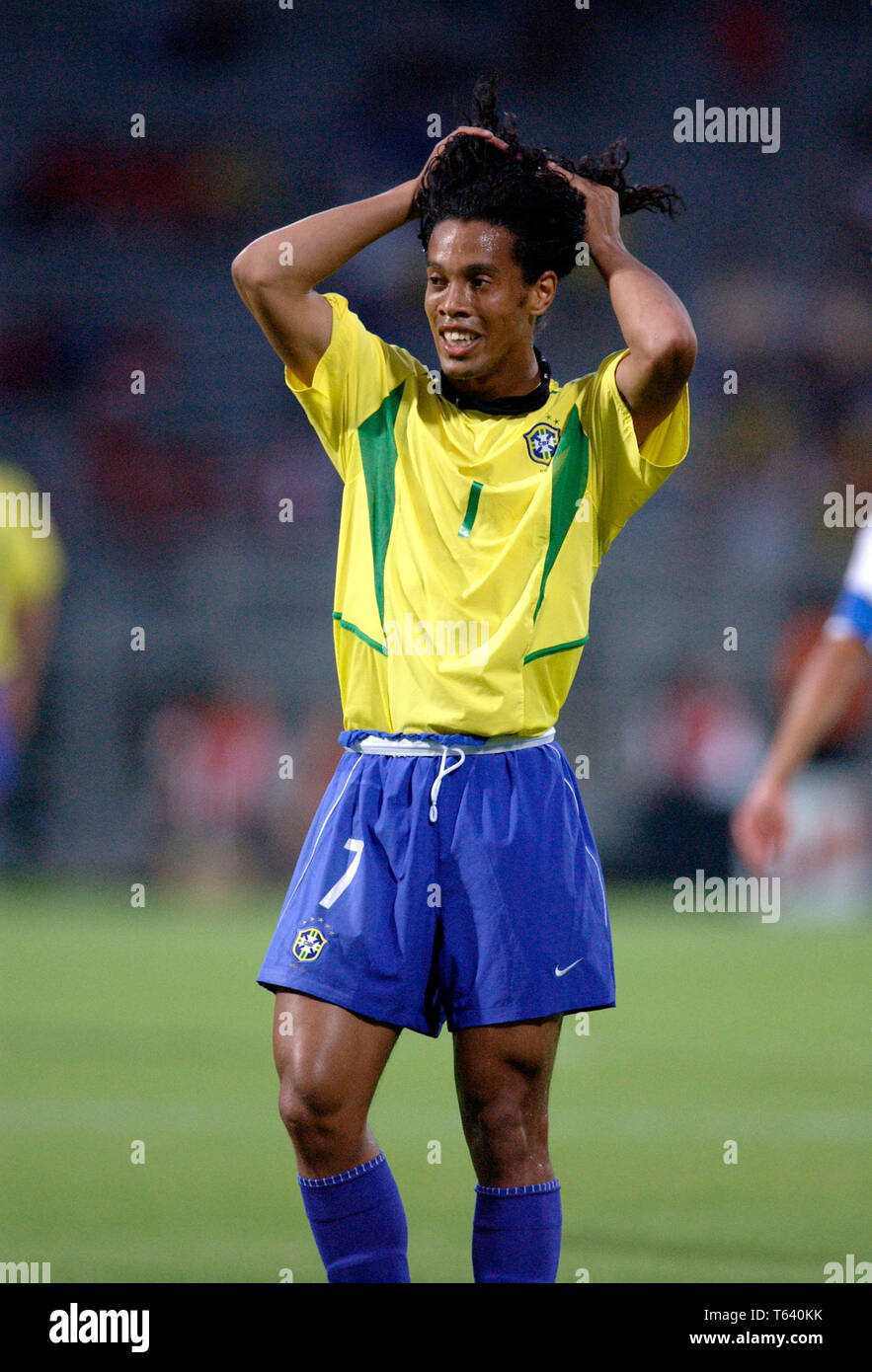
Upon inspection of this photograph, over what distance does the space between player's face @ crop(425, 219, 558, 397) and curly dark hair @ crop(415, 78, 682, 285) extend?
26mm

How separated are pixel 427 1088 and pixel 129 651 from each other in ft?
23.4

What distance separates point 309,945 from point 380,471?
2.73 ft

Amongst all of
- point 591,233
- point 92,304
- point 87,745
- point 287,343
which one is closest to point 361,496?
point 287,343

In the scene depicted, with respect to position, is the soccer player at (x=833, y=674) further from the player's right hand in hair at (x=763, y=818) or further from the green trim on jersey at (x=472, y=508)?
the green trim on jersey at (x=472, y=508)

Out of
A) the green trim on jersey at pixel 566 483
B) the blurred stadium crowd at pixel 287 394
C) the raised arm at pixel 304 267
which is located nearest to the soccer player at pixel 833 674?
the green trim on jersey at pixel 566 483

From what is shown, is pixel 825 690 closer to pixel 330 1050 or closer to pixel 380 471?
pixel 380 471

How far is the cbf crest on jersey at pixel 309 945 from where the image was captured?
2.81 m

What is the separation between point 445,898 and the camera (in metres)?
2.87

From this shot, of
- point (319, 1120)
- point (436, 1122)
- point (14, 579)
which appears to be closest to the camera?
point (319, 1120)

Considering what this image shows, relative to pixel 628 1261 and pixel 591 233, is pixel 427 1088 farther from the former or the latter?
pixel 591 233

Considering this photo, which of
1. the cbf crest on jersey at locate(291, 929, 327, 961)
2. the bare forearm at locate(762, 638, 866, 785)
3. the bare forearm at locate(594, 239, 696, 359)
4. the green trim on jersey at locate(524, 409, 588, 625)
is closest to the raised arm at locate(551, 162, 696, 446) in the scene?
the bare forearm at locate(594, 239, 696, 359)

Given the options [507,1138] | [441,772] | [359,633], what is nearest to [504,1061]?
[507,1138]

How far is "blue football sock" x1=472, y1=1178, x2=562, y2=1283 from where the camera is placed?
2.85m

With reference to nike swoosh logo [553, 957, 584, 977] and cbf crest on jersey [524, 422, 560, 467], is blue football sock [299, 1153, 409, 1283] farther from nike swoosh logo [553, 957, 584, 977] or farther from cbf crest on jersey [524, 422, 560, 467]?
cbf crest on jersey [524, 422, 560, 467]
